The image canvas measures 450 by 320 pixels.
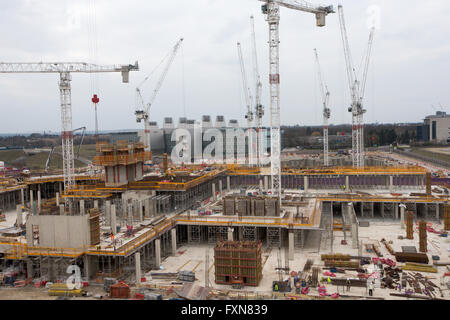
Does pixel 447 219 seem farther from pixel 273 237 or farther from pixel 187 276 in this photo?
pixel 187 276

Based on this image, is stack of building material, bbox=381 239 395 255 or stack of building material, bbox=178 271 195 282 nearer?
stack of building material, bbox=178 271 195 282

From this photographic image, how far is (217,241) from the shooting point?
87.1 feet

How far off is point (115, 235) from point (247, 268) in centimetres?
904

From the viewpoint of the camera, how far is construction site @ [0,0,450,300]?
758 inches

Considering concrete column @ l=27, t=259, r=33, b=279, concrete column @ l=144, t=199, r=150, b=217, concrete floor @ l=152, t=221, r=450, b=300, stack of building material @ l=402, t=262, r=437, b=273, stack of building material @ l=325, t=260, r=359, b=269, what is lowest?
concrete floor @ l=152, t=221, r=450, b=300

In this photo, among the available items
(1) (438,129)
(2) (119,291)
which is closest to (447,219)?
(2) (119,291)

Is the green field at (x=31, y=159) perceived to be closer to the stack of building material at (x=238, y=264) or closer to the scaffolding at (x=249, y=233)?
the scaffolding at (x=249, y=233)

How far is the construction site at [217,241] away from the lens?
19266 millimetres

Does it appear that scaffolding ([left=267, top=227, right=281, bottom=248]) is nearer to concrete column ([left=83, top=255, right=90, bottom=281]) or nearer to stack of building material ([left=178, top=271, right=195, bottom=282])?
stack of building material ([left=178, top=271, right=195, bottom=282])

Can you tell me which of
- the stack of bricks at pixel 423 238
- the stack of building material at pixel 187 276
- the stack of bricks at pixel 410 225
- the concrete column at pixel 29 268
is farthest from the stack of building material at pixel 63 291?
the stack of bricks at pixel 410 225

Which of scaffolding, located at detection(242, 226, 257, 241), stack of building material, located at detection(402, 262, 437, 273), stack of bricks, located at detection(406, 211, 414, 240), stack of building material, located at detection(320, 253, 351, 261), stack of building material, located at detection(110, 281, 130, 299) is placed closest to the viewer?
stack of building material, located at detection(110, 281, 130, 299)

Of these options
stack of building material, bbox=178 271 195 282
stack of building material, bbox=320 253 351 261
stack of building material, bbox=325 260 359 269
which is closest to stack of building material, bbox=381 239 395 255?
stack of building material, bbox=320 253 351 261
